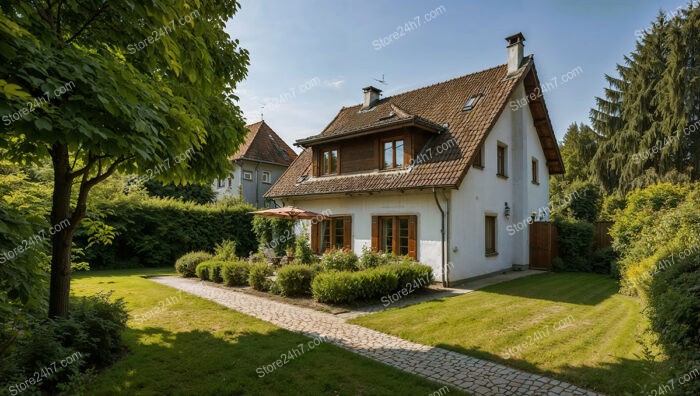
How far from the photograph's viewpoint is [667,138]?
24.7 meters

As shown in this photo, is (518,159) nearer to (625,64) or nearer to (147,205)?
(147,205)

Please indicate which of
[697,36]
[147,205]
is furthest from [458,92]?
[697,36]

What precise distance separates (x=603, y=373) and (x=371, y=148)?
10977mm

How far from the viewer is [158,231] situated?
1939cm

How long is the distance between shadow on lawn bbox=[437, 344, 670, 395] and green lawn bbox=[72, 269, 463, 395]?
4.95 feet

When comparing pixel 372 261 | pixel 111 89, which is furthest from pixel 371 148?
pixel 111 89

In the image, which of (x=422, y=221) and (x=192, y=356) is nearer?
(x=192, y=356)

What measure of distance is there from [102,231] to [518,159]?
15559 millimetres

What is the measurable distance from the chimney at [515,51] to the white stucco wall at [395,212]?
711 cm

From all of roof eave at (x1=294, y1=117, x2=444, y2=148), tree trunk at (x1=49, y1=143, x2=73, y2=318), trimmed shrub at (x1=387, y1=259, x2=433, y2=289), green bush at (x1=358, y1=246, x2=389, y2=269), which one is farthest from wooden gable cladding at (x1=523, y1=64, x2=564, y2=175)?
tree trunk at (x1=49, y1=143, x2=73, y2=318)

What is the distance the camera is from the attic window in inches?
587

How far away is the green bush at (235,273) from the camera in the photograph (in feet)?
41.3

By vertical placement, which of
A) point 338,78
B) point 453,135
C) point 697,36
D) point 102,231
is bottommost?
point 102,231

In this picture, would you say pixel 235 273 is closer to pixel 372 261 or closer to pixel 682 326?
pixel 372 261
